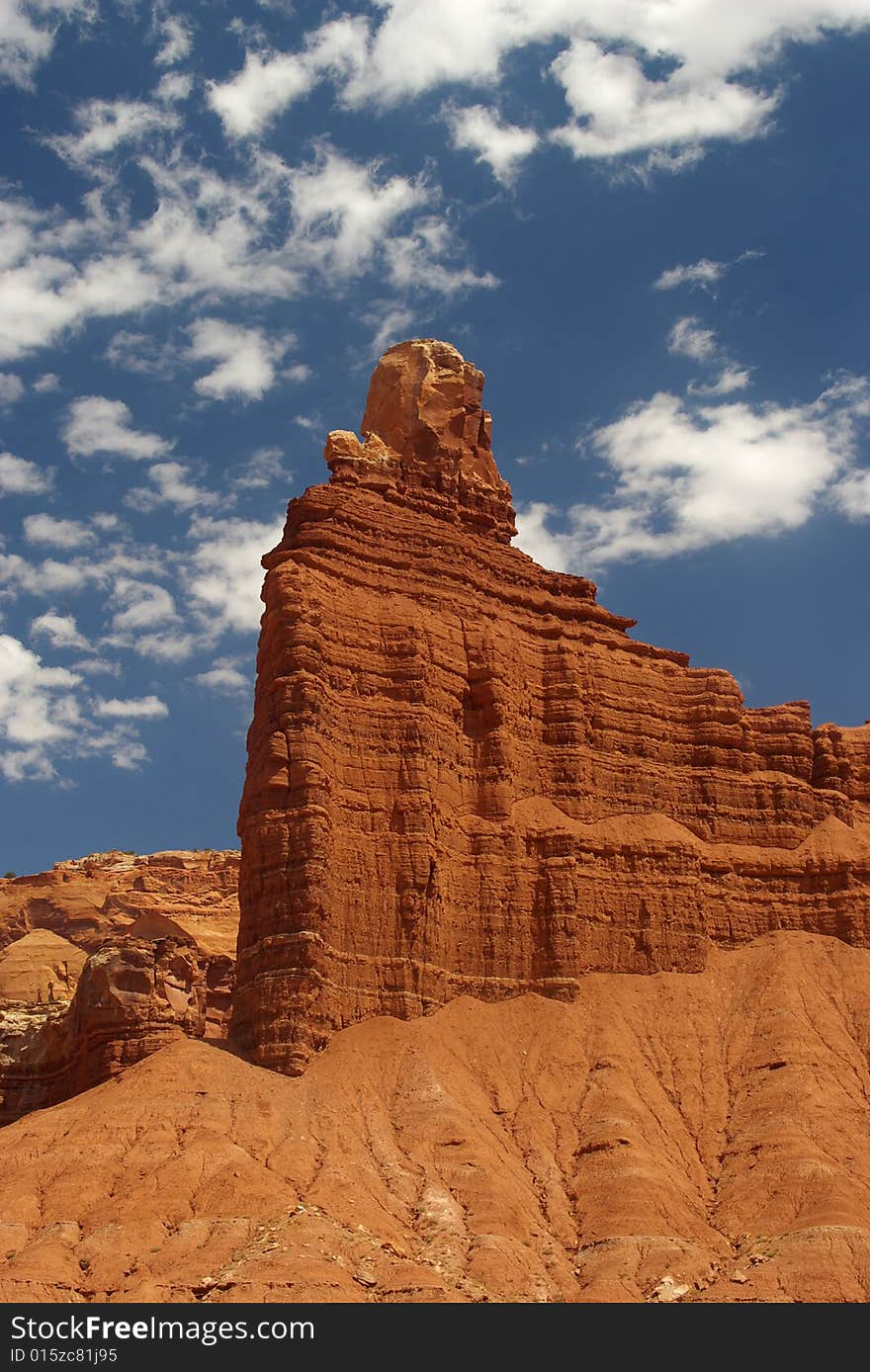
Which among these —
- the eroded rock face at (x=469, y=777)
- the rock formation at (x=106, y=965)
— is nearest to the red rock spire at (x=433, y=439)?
the eroded rock face at (x=469, y=777)

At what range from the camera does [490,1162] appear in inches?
2399

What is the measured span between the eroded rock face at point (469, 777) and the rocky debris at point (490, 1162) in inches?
93.6

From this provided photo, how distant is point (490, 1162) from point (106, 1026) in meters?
14.9

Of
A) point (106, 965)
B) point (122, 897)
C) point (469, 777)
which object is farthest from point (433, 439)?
point (122, 897)

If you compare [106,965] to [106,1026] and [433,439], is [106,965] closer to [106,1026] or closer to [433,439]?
[106,1026]

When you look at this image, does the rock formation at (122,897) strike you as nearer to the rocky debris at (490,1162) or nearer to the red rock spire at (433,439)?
the red rock spire at (433,439)

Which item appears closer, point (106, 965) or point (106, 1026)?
point (106, 1026)

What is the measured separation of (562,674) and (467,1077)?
72.8 feet

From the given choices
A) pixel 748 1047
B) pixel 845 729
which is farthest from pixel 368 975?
pixel 845 729

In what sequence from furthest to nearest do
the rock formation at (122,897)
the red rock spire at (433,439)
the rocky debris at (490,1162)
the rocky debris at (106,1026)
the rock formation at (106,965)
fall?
the rock formation at (122,897), the red rock spire at (433,439), the rock formation at (106,965), the rocky debris at (106,1026), the rocky debris at (490,1162)

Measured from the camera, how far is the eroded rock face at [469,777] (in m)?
68.5

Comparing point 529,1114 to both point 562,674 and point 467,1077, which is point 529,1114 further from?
point 562,674

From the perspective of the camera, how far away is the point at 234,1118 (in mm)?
59250

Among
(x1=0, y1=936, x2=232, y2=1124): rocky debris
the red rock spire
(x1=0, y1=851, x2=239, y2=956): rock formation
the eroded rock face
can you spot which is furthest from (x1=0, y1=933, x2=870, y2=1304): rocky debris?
(x1=0, y1=851, x2=239, y2=956): rock formation
